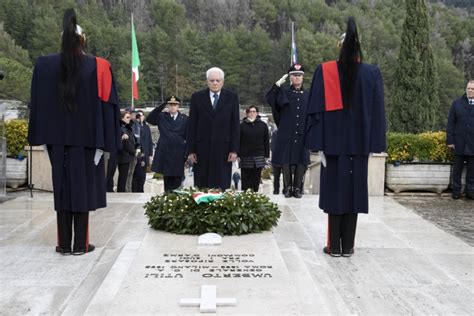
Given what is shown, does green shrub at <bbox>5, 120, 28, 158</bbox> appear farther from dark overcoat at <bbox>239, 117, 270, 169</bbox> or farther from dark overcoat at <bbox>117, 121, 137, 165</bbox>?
dark overcoat at <bbox>239, 117, 270, 169</bbox>

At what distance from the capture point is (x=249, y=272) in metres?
4.36

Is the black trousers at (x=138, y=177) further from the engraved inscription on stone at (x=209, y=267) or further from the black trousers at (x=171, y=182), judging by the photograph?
the engraved inscription on stone at (x=209, y=267)

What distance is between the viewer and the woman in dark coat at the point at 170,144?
8.98 meters

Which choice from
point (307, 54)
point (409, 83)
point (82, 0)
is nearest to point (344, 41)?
point (409, 83)

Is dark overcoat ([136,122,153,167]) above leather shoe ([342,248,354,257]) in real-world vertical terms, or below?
above

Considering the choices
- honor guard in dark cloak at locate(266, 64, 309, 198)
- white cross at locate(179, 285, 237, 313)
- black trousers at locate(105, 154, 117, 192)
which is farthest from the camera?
black trousers at locate(105, 154, 117, 192)

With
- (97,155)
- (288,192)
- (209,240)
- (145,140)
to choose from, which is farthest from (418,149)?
(97,155)

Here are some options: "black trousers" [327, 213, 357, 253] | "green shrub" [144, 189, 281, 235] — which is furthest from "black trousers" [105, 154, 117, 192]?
"black trousers" [327, 213, 357, 253]

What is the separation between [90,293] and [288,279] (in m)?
1.43

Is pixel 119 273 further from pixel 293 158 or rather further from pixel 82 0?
pixel 82 0

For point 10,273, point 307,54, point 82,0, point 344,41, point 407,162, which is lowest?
point 10,273

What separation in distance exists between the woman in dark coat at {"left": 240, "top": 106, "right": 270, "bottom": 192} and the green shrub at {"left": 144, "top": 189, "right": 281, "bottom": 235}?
3355mm

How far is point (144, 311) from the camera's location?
11.9ft

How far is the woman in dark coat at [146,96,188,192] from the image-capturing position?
354 inches
